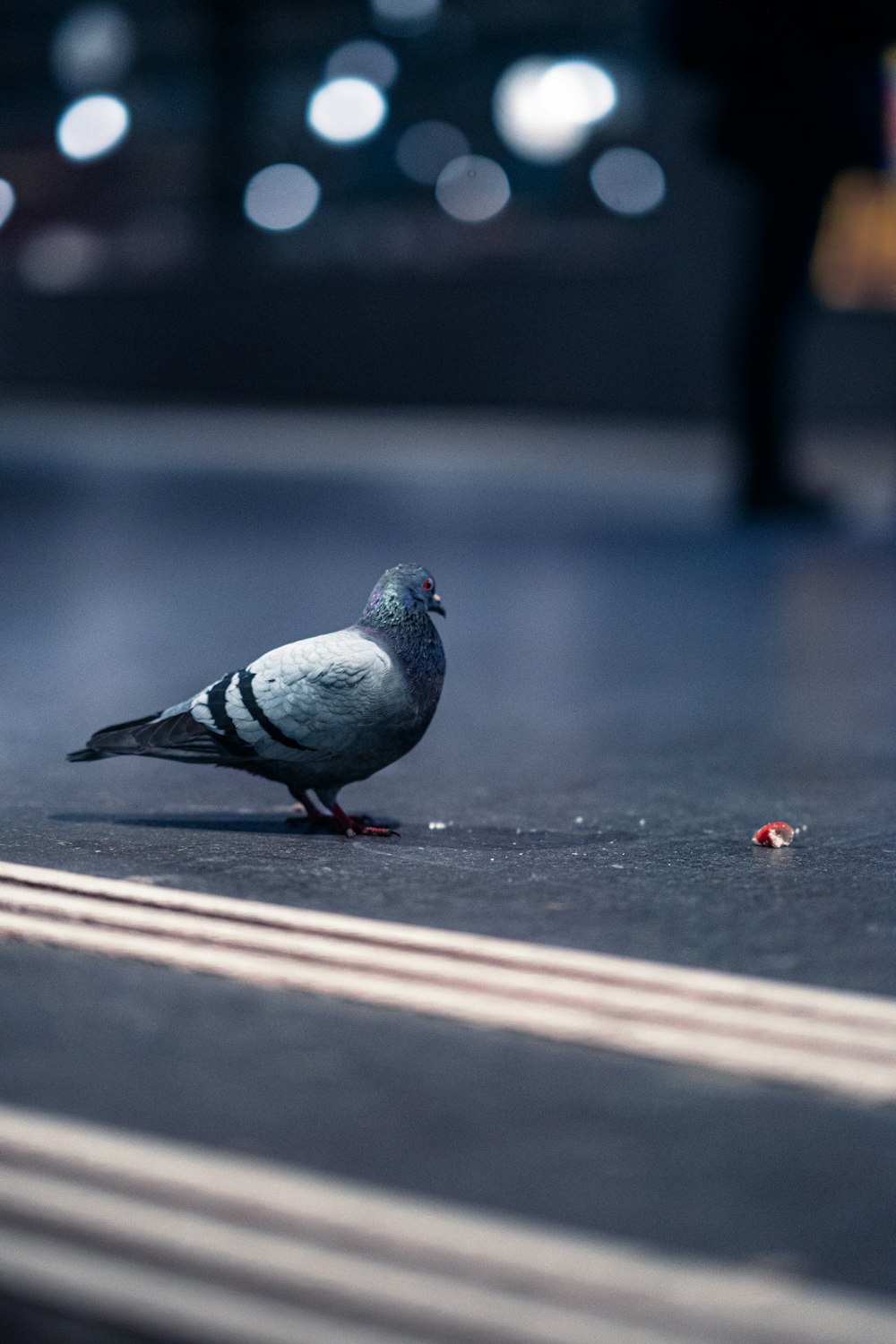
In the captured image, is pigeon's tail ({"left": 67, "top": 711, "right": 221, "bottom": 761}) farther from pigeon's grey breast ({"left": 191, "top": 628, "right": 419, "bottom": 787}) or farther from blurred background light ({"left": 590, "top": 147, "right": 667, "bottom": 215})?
blurred background light ({"left": 590, "top": 147, "right": 667, "bottom": 215})

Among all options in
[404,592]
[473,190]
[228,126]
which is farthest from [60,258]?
[404,592]

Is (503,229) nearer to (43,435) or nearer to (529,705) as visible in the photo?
(43,435)

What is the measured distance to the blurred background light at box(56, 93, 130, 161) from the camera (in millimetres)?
15562

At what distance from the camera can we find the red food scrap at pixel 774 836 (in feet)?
6.95

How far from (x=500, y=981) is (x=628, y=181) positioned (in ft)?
39.0

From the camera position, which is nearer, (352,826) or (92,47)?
(352,826)

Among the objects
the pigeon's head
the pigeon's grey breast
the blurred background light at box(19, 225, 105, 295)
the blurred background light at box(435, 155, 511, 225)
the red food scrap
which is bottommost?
the red food scrap

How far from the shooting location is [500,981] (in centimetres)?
150

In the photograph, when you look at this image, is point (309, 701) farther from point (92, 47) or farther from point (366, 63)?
point (92, 47)

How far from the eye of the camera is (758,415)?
652 centimetres

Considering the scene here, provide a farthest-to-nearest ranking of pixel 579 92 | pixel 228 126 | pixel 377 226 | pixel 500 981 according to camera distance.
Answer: pixel 228 126 → pixel 377 226 → pixel 579 92 → pixel 500 981

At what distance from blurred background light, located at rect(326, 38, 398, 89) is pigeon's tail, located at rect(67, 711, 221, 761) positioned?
13.4 m

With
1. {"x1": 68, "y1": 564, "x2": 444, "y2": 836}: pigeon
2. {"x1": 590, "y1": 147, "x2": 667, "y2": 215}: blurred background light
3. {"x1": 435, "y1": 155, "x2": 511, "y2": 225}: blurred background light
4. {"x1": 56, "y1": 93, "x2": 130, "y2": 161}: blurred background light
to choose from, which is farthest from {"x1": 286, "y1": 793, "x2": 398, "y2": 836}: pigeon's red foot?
{"x1": 56, "y1": 93, "x2": 130, "y2": 161}: blurred background light

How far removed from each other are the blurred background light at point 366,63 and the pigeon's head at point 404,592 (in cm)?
1337
